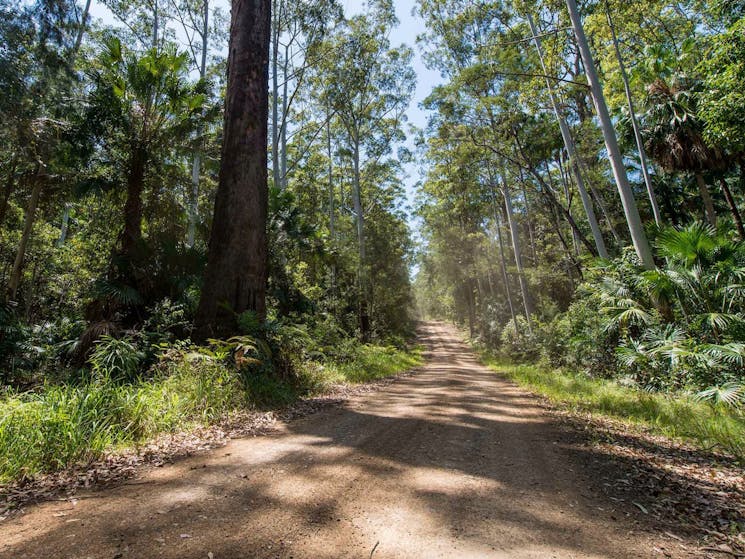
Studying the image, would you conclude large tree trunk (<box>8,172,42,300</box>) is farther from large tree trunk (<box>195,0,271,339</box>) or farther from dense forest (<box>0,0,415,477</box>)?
large tree trunk (<box>195,0,271,339</box>)

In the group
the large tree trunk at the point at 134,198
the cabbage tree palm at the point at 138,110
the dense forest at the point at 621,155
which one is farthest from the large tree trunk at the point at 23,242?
the dense forest at the point at 621,155

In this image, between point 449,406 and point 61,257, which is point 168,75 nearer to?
point 61,257

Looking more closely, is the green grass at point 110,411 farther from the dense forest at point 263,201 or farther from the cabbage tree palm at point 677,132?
the cabbage tree palm at point 677,132

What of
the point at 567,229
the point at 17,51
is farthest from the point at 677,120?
the point at 17,51

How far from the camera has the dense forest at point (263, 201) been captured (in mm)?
5855

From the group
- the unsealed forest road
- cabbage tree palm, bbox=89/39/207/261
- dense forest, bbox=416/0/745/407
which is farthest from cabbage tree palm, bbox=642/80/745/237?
cabbage tree palm, bbox=89/39/207/261

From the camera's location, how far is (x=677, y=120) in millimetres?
13047

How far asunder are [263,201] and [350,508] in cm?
608

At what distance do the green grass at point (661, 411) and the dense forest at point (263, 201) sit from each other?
0.82 ft

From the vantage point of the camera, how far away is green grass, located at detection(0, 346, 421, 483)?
3.06 meters

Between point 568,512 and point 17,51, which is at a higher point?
point 17,51

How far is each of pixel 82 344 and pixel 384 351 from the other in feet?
42.2

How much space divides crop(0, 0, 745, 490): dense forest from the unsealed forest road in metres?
1.22

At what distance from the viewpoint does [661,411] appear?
18.5 ft
